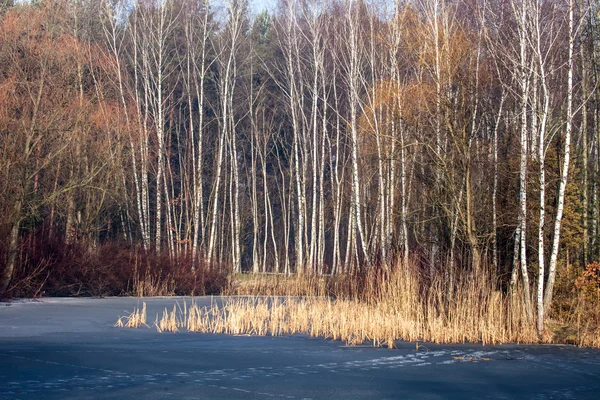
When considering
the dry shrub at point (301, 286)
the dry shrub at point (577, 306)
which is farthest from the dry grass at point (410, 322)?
the dry shrub at point (301, 286)

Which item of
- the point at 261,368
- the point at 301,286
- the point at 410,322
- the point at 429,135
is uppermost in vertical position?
the point at 429,135

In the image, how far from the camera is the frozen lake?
7566 millimetres

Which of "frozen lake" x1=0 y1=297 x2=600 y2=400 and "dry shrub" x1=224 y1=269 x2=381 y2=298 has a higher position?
Result: "dry shrub" x1=224 y1=269 x2=381 y2=298

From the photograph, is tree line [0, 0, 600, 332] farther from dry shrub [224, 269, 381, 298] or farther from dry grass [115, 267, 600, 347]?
dry shrub [224, 269, 381, 298]

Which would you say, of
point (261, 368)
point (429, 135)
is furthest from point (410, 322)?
point (429, 135)

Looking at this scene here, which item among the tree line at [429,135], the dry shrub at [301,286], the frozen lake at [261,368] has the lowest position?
the frozen lake at [261,368]

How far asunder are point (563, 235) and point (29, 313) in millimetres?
12387

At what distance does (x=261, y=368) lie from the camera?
9.04 metres

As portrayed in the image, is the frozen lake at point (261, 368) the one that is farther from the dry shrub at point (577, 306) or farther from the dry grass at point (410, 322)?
the dry shrub at point (577, 306)

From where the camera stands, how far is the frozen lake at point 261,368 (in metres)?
7.57

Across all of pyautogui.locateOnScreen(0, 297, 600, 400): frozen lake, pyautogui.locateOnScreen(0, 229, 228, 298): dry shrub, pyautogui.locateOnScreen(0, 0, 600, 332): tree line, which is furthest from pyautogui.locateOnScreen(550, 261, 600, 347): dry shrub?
pyautogui.locateOnScreen(0, 229, 228, 298): dry shrub

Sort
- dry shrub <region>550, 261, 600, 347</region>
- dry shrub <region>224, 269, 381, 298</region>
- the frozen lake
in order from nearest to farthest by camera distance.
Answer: the frozen lake → dry shrub <region>550, 261, 600, 347</region> → dry shrub <region>224, 269, 381, 298</region>

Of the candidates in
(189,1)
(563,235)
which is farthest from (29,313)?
(189,1)

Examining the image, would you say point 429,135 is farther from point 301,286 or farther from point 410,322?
point 301,286
